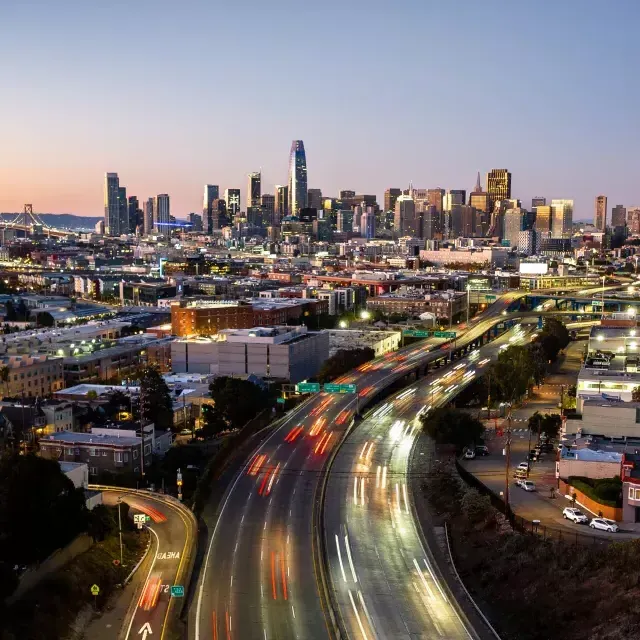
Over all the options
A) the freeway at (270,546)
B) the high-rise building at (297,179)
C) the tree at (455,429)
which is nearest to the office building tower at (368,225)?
the high-rise building at (297,179)

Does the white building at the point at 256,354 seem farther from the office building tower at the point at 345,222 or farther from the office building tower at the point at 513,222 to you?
the office building tower at the point at 345,222

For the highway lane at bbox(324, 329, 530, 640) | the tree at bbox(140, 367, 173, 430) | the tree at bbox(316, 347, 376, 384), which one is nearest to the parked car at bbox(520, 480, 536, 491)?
the highway lane at bbox(324, 329, 530, 640)

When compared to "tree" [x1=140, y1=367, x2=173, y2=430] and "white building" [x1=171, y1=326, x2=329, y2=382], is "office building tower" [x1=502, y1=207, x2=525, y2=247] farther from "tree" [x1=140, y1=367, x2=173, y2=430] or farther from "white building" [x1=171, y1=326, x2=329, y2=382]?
"tree" [x1=140, y1=367, x2=173, y2=430]

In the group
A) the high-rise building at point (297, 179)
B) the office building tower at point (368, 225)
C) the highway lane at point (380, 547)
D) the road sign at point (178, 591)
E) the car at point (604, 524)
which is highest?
the high-rise building at point (297, 179)

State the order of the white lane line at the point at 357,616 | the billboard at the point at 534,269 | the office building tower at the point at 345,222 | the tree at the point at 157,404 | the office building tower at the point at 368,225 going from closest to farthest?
1. the white lane line at the point at 357,616
2. the tree at the point at 157,404
3. the billboard at the point at 534,269
4. the office building tower at the point at 368,225
5. the office building tower at the point at 345,222

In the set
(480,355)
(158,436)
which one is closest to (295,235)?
(480,355)

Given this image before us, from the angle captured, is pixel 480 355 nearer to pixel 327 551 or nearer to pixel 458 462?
pixel 458 462
